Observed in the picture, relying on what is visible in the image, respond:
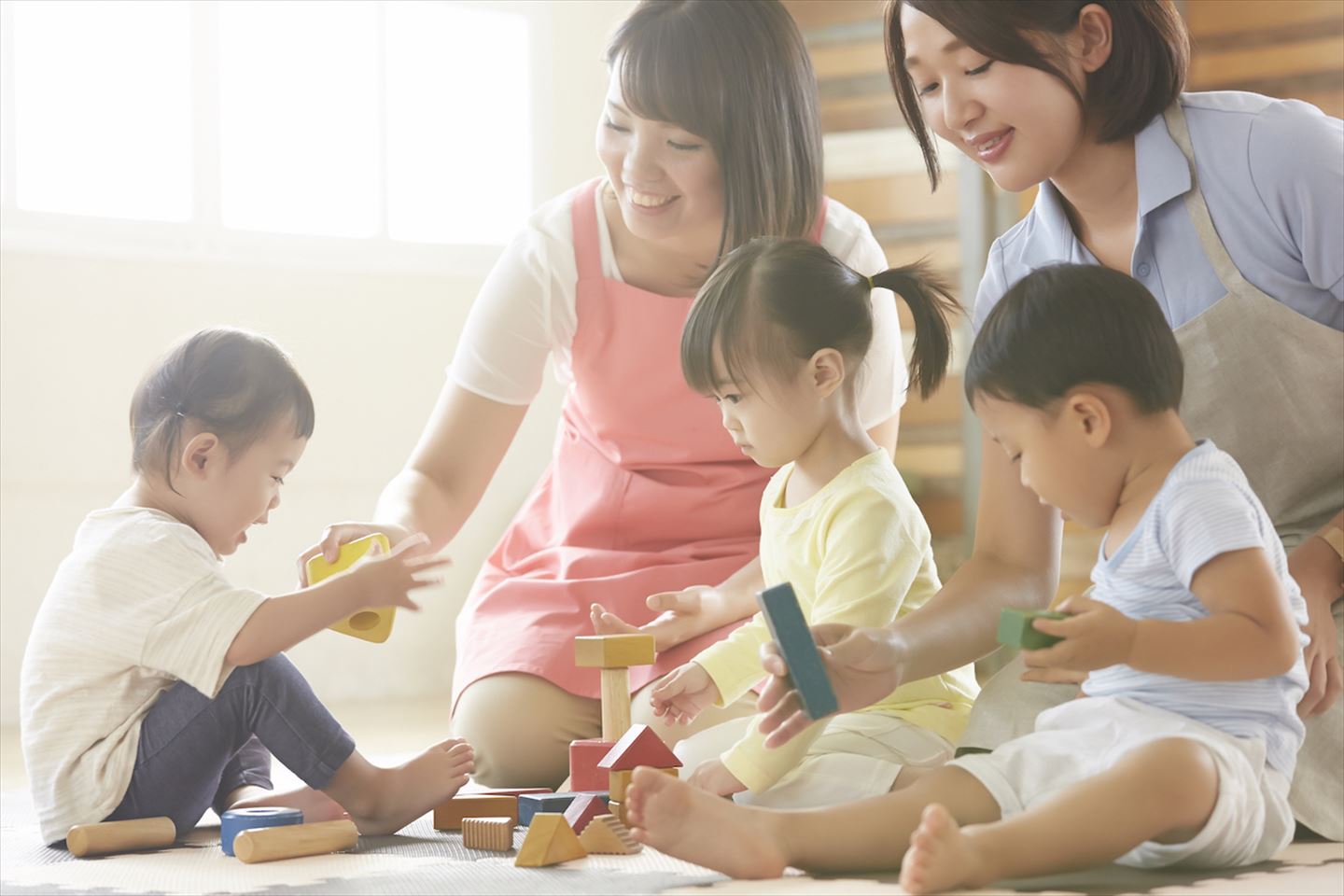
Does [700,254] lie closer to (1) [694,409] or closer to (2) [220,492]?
(1) [694,409]

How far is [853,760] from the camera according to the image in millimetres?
1315

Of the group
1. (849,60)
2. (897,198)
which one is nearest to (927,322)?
(897,198)

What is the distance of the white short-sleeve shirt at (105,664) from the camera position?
135 cm

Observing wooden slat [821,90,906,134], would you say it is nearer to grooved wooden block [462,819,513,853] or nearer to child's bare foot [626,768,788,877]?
grooved wooden block [462,819,513,853]

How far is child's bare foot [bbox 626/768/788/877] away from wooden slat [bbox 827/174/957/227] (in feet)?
7.68

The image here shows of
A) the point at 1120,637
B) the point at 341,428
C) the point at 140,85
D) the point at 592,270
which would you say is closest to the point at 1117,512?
the point at 1120,637

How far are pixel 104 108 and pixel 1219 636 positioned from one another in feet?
8.68

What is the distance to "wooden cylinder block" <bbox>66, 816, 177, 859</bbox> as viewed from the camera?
1.32 m

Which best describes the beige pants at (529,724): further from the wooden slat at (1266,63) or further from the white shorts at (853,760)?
the wooden slat at (1266,63)

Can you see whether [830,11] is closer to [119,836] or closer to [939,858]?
[119,836]

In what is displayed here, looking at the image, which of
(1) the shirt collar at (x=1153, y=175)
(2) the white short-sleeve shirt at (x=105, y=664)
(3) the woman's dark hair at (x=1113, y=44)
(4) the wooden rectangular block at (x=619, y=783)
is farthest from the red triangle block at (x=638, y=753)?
(3) the woman's dark hair at (x=1113, y=44)

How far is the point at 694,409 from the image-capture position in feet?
6.20

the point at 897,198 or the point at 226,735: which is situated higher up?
the point at 897,198

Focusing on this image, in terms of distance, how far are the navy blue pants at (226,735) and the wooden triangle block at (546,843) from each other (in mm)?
270
